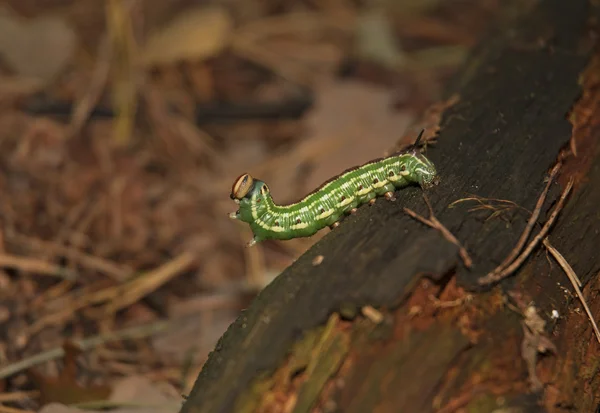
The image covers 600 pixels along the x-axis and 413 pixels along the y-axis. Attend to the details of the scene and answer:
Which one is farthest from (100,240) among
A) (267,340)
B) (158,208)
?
(267,340)

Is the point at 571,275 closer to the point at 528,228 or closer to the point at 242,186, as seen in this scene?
the point at 528,228

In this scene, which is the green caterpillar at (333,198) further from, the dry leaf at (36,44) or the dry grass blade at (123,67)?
the dry leaf at (36,44)

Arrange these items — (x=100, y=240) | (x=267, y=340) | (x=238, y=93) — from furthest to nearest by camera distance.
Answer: (x=238, y=93)
(x=100, y=240)
(x=267, y=340)

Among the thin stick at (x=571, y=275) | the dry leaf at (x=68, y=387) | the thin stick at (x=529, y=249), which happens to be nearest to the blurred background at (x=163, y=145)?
the dry leaf at (x=68, y=387)

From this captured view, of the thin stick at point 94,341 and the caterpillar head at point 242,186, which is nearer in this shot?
the caterpillar head at point 242,186

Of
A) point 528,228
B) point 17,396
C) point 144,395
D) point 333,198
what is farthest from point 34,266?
point 528,228

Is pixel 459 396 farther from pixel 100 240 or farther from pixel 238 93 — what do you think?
pixel 238 93
